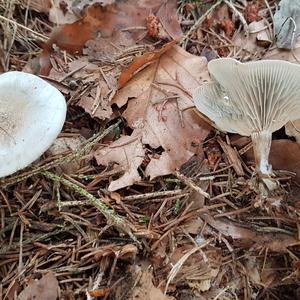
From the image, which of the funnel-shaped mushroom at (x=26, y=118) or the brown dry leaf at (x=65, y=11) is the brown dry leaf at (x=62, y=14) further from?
the funnel-shaped mushroom at (x=26, y=118)

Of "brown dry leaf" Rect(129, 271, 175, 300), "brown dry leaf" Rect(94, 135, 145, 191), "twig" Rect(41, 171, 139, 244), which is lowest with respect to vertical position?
"brown dry leaf" Rect(129, 271, 175, 300)

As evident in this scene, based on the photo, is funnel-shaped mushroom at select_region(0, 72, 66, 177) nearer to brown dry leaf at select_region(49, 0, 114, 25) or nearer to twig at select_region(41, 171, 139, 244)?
twig at select_region(41, 171, 139, 244)

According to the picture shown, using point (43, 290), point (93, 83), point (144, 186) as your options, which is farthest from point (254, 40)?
point (43, 290)

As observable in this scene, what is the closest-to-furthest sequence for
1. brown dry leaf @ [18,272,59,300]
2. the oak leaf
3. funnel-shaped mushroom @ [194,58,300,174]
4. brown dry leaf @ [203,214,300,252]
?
funnel-shaped mushroom @ [194,58,300,174], brown dry leaf @ [18,272,59,300], brown dry leaf @ [203,214,300,252], the oak leaf

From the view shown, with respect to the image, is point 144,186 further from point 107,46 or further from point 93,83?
point 107,46

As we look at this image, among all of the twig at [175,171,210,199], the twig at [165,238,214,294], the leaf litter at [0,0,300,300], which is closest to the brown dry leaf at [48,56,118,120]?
the leaf litter at [0,0,300,300]

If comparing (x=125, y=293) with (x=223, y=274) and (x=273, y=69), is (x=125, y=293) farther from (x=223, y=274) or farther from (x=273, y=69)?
(x=273, y=69)
